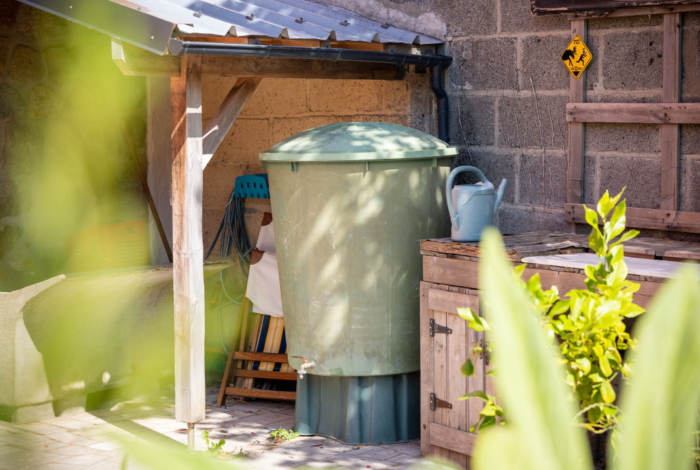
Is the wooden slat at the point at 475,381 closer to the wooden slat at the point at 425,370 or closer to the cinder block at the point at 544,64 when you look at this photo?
the wooden slat at the point at 425,370

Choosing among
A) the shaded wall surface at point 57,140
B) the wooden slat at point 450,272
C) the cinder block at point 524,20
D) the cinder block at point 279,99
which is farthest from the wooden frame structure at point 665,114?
the shaded wall surface at point 57,140

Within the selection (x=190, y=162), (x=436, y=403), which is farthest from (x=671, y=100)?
(x=190, y=162)

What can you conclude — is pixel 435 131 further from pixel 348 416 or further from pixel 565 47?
pixel 348 416

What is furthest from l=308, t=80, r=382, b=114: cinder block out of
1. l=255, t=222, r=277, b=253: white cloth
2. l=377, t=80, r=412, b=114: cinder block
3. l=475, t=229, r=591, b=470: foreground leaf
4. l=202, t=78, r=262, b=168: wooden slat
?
l=475, t=229, r=591, b=470: foreground leaf

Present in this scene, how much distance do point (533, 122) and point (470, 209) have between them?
33.6 inches

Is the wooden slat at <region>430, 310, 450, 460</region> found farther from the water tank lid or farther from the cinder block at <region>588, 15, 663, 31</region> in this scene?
the cinder block at <region>588, 15, 663, 31</region>

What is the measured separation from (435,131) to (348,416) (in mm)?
1938

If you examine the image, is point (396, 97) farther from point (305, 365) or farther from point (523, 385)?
point (523, 385)

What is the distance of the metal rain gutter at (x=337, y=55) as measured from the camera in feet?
14.8

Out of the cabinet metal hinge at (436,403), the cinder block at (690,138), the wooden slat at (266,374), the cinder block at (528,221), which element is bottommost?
the wooden slat at (266,374)

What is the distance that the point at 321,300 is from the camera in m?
5.03

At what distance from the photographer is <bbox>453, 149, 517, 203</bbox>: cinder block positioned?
17.8ft

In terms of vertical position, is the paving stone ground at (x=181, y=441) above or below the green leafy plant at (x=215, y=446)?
below

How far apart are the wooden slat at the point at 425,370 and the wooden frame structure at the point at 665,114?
1185 mm
